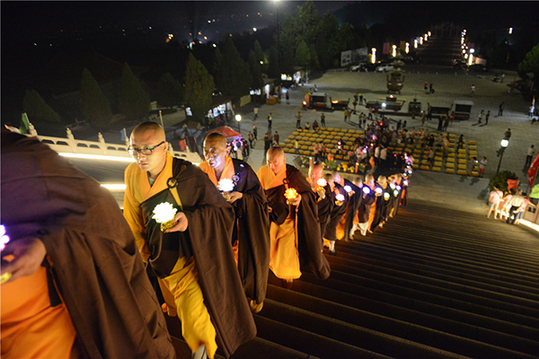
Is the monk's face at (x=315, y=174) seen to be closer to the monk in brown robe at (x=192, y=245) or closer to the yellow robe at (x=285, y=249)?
the yellow robe at (x=285, y=249)

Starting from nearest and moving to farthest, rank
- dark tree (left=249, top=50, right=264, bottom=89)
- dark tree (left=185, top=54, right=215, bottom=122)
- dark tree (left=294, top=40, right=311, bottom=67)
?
1. dark tree (left=185, top=54, right=215, bottom=122)
2. dark tree (left=249, top=50, right=264, bottom=89)
3. dark tree (left=294, top=40, right=311, bottom=67)

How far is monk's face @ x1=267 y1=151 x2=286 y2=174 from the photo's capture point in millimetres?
3827

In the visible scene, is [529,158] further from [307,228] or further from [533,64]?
[307,228]

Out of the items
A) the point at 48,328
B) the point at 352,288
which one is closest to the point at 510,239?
the point at 352,288

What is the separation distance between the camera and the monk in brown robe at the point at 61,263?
134 cm

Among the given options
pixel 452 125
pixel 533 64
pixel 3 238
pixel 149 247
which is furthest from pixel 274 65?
pixel 3 238

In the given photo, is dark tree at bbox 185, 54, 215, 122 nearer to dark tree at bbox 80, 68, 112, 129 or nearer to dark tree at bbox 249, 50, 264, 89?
dark tree at bbox 80, 68, 112, 129

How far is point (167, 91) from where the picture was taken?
95.3ft

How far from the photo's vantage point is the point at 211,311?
2.60 metres

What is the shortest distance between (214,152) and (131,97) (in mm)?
24543

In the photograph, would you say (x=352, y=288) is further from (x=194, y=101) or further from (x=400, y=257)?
(x=194, y=101)

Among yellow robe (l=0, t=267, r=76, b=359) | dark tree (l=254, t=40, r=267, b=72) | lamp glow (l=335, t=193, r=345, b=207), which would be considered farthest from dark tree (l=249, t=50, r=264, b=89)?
yellow robe (l=0, t=267, r=76, b=359)

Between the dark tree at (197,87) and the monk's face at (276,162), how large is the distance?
72.8 feet

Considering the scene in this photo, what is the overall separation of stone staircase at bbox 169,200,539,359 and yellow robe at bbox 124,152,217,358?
0.29 m
